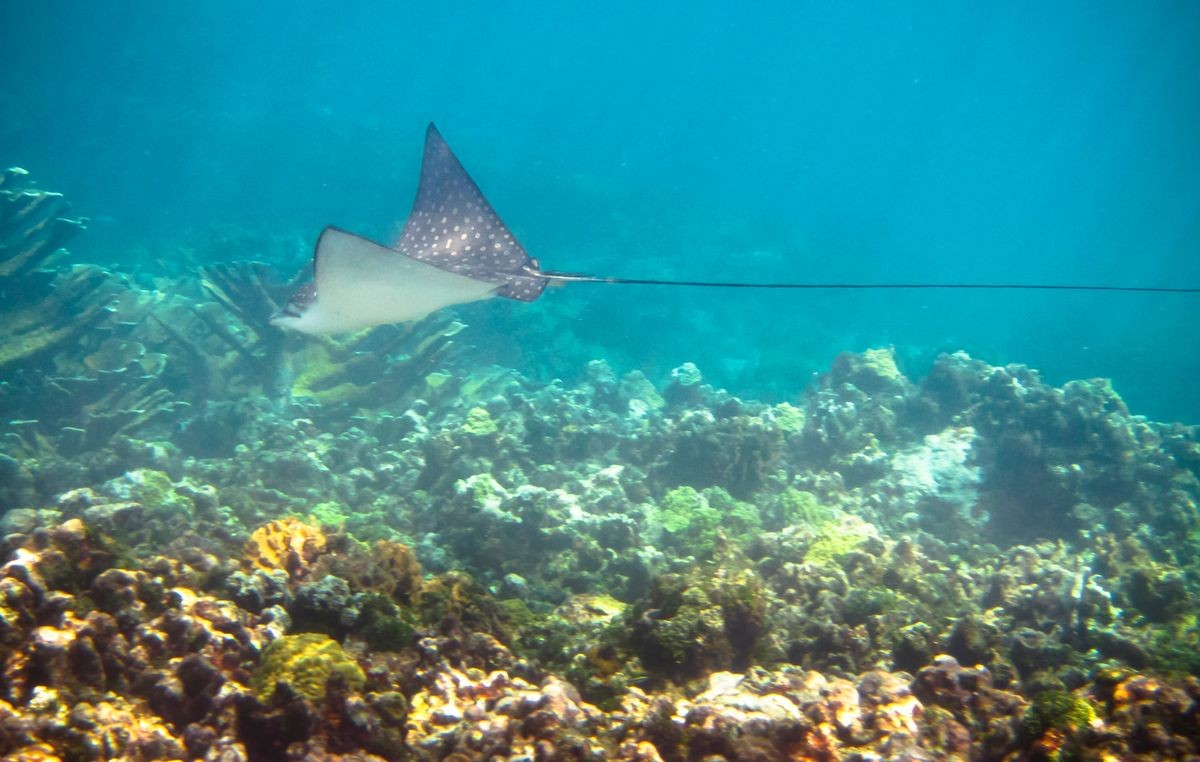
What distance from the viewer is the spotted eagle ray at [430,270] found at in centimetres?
435

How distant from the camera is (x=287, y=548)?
3453mm

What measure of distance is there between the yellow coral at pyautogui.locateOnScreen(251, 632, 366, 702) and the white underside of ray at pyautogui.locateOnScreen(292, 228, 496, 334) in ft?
9.24

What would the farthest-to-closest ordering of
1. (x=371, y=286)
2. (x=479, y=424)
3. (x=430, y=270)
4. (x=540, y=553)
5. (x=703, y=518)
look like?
(x=479, y=424), (x=703, y=518), (x=540, y=553), (x=371, y=286), (x=430, y=270)

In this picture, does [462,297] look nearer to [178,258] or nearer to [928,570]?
[928,570]

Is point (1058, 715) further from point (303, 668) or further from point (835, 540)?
point (835, 540)

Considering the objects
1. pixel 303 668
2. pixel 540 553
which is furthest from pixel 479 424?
pixel 303 668

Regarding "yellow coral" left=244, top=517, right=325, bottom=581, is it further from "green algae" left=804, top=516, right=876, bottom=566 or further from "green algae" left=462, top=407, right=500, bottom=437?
"green algae" left=804, top=516, right=876, bottom=566

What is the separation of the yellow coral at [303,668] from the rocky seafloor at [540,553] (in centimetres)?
1

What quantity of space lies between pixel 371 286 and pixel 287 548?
88.8 inches

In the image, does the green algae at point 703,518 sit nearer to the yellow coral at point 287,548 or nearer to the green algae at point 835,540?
the green algae at point 835,540

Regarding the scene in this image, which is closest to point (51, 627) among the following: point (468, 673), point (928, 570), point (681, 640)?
point (468, 673)

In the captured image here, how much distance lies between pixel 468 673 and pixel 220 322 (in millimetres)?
8458

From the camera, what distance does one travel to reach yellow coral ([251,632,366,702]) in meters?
2.02

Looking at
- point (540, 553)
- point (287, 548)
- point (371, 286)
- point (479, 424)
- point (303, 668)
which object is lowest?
point (303, 668)
